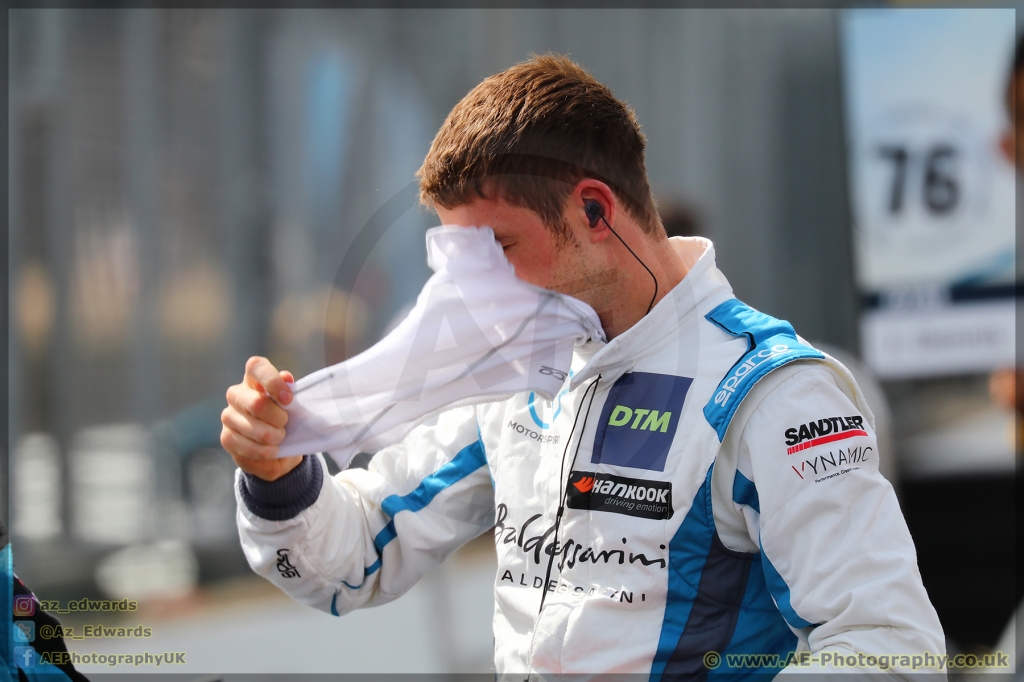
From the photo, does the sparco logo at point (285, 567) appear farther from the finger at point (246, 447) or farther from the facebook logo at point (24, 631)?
the facebook logo at point (24, 631)

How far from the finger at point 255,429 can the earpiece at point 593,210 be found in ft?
1.91

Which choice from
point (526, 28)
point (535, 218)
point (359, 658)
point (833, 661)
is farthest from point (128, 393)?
point (833, 661)

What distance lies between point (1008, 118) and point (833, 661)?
10.0ft

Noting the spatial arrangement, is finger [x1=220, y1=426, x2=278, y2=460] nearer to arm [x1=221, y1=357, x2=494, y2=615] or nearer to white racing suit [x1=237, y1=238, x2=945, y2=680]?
arm [x1=221, y1=357, x2=494, y2=615]

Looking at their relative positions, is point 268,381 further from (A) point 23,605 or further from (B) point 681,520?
(B) point 681,520

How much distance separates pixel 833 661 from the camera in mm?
1079

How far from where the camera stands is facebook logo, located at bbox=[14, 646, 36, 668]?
1.31 metres

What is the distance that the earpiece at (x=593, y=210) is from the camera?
54.6 inches

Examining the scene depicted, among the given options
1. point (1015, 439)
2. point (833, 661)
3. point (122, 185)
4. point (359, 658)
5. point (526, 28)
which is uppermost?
point (526, 28)

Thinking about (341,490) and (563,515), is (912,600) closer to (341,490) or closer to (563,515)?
(563,515)

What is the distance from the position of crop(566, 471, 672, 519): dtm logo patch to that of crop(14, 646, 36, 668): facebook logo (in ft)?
2.81

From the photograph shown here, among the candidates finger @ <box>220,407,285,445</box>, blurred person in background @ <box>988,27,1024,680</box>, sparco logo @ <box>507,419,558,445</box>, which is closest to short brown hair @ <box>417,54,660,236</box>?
sparco logo @ <box>507,419,558,445</box>

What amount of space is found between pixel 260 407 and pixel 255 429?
0.13ft

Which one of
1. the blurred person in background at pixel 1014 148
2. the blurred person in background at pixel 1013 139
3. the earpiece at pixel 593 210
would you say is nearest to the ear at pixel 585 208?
the earpiece at pixel 593 210
